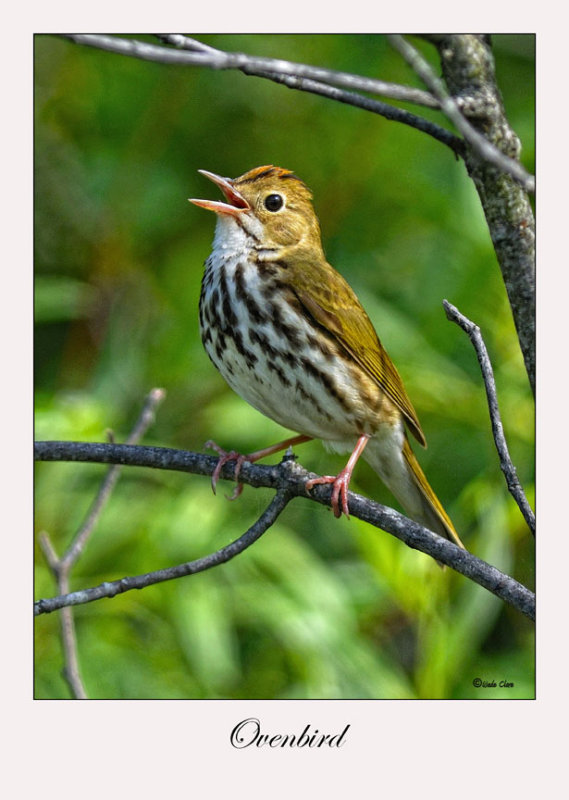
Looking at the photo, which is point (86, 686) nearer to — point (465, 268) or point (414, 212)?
point (465, 268)

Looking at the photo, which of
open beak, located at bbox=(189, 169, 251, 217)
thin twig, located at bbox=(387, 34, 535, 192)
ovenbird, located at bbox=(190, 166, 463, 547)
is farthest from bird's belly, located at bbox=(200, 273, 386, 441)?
thin twig, located at bbox=(387, 34, 535, 192)

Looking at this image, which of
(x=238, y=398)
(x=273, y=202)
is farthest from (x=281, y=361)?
(x=238, y=398)

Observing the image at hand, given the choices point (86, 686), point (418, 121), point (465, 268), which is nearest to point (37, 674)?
point (86, 686)

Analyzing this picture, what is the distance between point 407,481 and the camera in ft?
8.61

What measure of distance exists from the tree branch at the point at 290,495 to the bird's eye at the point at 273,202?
69 cm

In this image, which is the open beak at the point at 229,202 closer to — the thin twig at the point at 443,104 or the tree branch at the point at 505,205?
the tree branch at the point at 505,205

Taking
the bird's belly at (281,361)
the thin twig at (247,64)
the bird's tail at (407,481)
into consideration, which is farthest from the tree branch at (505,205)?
the bird's tail at (407,481)

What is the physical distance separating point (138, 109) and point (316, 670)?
2157mm

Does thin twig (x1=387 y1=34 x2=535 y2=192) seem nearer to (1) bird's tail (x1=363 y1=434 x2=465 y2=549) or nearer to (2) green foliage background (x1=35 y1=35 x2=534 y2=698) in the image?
(2) green foliage background (x1=35 y1=35 x2=534 y2=698)

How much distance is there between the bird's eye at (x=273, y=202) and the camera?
2.51 metres

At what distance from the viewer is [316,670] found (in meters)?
2.82

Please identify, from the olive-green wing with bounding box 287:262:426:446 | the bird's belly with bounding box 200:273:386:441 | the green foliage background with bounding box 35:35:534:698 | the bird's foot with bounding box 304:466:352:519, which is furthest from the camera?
the green foliage background with bounding box 35:35:534:698

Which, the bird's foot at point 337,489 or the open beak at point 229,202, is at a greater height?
the open beak at point 229,202

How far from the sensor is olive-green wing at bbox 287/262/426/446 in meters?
2.36
